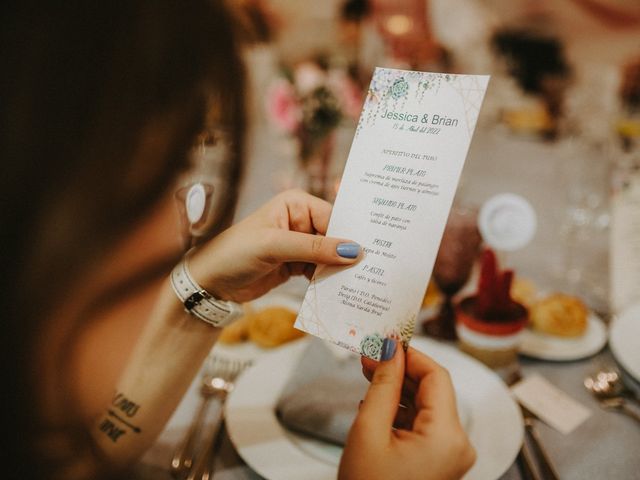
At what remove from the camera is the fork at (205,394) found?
661 mm

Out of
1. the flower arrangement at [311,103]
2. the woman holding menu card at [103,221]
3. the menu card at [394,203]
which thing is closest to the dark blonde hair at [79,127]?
the woman holding menu card at [103,221]

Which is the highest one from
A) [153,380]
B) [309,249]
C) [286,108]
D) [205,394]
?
[286,108]

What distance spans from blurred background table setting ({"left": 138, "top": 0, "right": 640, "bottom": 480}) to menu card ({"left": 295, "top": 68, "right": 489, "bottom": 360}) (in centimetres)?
15

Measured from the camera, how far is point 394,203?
0.56 meters

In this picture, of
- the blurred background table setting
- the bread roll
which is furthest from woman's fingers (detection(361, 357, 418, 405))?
the bread roll

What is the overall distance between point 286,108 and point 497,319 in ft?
2.96

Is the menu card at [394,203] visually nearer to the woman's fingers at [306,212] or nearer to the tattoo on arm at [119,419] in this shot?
the woman's fingers at [306,212]

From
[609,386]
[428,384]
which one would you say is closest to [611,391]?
[609,386]

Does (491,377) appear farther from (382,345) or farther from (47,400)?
(47,400)

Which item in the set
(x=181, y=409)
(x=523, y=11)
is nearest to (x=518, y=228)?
(x=181, y=409)

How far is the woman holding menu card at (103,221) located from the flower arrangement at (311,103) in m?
0.82

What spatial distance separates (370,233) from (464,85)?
198mm

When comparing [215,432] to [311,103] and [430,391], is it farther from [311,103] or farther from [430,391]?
[311,103]

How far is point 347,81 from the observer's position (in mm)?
1512
